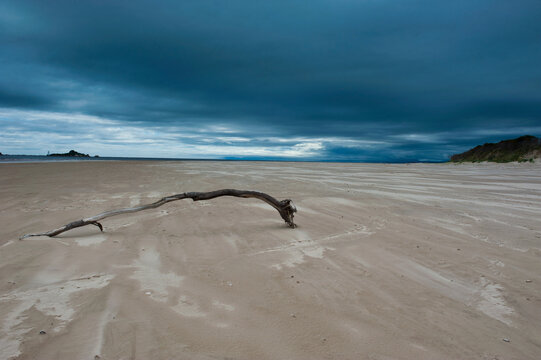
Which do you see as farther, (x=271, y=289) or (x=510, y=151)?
(x=510, y=151)

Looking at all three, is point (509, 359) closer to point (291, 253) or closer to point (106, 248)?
point (291, 253)

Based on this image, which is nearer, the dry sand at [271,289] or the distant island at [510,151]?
the dry sand at [271,289]

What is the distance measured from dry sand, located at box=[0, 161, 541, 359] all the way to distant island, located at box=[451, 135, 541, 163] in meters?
40.1

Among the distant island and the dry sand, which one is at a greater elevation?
the distant island

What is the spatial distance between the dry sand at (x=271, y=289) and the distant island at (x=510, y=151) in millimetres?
40115

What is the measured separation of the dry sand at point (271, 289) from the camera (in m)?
2.17

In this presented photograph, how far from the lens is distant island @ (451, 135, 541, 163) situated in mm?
38031

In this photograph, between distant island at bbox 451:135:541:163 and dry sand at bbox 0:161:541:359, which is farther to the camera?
distant island at bbox 451:135:541:163

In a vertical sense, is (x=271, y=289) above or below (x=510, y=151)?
below

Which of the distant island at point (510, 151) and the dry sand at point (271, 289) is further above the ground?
the distant island at point (510, 151)

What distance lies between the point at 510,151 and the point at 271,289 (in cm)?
5311

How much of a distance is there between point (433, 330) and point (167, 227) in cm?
469

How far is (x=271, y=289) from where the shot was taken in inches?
122

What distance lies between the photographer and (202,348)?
82.2 inches
